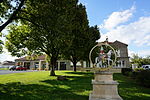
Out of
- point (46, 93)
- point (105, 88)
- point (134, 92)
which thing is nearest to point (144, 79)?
point (134, 92)

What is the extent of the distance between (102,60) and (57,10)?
6.89 meters

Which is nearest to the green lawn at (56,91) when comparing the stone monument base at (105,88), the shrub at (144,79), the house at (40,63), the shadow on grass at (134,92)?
the shadow on grass at (134,92)

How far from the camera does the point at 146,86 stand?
12.3m

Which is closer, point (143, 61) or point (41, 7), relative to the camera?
point (41, 7)

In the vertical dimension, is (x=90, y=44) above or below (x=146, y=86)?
above

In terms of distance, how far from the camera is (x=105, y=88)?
7043 mm

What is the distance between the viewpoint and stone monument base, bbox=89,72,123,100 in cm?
698

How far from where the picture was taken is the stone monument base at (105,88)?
6.98 m

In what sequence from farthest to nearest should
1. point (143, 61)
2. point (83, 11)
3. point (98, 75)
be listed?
1. point (143, 61)
2. point (83, 11)
3. point (98, 75)

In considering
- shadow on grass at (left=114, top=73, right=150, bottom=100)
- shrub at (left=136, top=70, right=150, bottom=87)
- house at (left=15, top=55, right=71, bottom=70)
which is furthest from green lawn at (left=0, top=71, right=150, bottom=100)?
house at (left=15, top=55, right=71, bottom=70)

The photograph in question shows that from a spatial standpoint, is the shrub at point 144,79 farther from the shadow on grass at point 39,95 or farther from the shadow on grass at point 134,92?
the shadow on grass at point 39,95

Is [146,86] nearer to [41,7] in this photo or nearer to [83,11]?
[41,7]

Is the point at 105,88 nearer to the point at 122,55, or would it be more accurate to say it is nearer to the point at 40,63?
the point at 122,55

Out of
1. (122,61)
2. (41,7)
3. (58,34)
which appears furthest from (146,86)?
(122,61)
